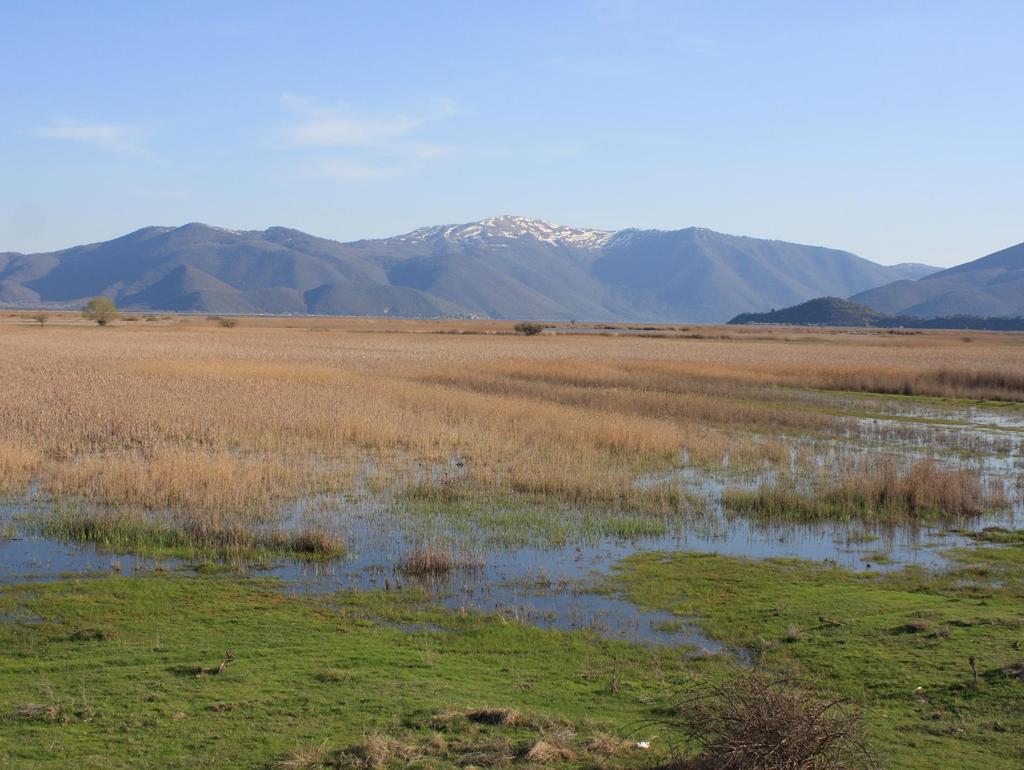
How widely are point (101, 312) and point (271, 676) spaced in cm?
11217

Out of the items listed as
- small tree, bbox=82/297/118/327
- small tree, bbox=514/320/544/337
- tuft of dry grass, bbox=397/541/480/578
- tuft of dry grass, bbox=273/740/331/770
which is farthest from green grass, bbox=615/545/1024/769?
small tree, bbox=82/297/118/327

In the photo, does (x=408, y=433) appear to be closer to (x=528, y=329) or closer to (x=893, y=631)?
(x=893, y=631)

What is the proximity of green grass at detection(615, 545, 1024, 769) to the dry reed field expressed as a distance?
447 centimetres

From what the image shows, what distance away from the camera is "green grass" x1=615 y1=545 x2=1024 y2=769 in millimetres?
8062

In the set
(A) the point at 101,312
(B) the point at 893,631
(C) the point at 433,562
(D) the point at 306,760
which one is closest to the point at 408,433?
(C) the point at 433,562

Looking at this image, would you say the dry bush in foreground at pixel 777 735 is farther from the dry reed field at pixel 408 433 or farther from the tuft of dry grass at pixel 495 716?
the dry reed field at pixel 408 433

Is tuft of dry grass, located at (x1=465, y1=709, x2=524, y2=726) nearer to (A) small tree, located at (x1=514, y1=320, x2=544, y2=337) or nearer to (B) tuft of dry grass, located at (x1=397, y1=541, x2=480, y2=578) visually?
(B) tuft of dry grass, located at (x1=397, y1=541, x2=480, y2=578)

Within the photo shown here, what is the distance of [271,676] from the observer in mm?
8922

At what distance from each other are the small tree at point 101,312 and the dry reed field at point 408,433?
6246cm

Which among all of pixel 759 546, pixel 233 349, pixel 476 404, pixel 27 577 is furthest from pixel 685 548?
pixel 233 349

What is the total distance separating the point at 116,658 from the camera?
9.32m

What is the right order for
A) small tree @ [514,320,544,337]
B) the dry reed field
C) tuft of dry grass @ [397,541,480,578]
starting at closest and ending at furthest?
tuft of dry grass @ [397,541,480,578] < the dry reed field < small tree @ [514,320,544,337]

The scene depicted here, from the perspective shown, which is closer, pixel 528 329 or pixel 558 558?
pixel 558 558

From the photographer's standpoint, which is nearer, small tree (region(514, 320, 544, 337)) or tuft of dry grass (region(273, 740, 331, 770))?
tuft of dry grass (region(273, 740, 331, 770))
